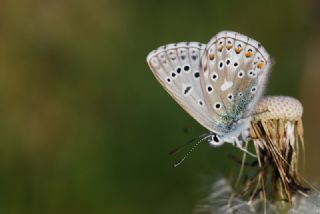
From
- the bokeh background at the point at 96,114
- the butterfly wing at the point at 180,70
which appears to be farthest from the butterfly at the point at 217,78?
the bokeh background at the point at 96,114

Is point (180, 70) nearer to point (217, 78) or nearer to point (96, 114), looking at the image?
point (217, 78)

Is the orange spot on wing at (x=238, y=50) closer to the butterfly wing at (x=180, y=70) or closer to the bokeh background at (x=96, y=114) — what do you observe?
the butterfly wing at (x=180, y=70)

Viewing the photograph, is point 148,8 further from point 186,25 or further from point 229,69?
point 229,69

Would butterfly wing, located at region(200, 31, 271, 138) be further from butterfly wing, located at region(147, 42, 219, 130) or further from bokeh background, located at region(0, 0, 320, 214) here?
bokeh background, located at region(0, 0, 320, 214)

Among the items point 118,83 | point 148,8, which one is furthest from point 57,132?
→ point 148,8

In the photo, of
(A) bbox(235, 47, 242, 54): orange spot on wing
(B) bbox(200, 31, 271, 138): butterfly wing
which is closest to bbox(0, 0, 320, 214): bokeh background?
(B) bbox(200, 31, 271, 138): butterfly wing

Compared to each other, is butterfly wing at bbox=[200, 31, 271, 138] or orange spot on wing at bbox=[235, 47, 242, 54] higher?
orange spot on wing at bbox=[235, 47, 242, 54]

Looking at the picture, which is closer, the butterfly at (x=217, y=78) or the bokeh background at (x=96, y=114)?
the butterfly at (x=217, y=78)
